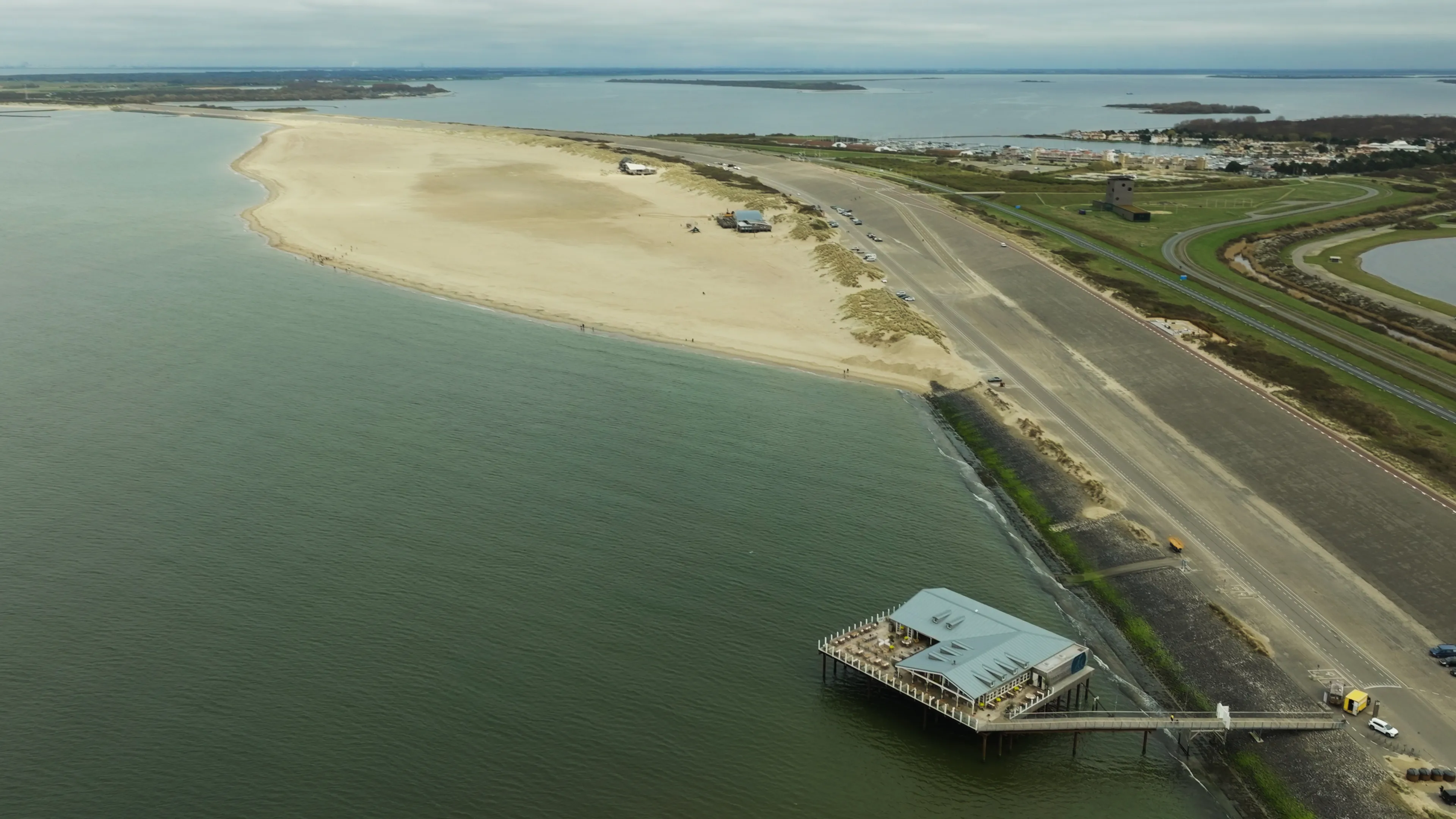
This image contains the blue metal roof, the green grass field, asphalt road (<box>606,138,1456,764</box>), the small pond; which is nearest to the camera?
the blue metal roof

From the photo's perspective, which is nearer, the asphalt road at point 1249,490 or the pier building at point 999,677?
the pier building at point 999,677

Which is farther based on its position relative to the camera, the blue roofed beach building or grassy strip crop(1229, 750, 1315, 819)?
the blue roofed beach building

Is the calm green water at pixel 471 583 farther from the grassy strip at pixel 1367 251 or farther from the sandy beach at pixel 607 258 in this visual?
the grassy strip at pixel 1367 251

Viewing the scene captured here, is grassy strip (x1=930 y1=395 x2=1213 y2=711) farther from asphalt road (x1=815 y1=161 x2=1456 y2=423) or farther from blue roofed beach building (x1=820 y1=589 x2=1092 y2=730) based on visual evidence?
asphalt road (x1=815 y1=161 x2=1456 y2=423)

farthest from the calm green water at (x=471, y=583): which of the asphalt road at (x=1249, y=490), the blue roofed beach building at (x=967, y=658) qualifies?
the asphalt road at (x=1249, y=490)

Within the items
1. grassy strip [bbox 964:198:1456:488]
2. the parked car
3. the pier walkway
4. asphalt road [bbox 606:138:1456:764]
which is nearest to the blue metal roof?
the pier walkway

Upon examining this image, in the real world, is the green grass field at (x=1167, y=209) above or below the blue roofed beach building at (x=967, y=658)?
above
